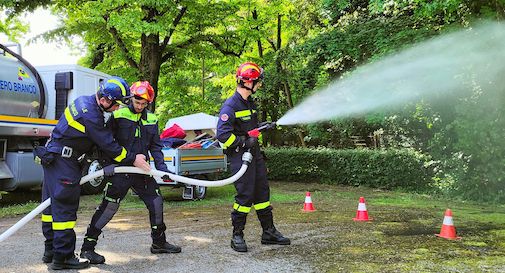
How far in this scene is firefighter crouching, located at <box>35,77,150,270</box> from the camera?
167 inches

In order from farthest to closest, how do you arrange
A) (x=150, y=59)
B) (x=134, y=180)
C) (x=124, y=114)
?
(x=150, y=59) → (x=134, y=180) → (x=124, y=114)

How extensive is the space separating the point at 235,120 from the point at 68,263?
2194mm

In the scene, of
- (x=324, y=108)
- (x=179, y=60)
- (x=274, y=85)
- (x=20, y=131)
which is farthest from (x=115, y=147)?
(x=274, y=85)

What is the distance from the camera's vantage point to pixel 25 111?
376 inches

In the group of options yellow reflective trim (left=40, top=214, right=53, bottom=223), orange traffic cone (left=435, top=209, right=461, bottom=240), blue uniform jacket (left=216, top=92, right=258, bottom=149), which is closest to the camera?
yellow reflective trim (left=40, top=214, right=53, bottom=223)

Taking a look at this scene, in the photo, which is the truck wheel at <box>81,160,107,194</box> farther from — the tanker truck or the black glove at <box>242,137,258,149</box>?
the black glove at <box>242,137,258,149</box>

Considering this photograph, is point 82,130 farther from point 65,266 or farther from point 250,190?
point 250,190

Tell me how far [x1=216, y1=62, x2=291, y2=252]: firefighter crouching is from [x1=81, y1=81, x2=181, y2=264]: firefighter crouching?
2.36ft

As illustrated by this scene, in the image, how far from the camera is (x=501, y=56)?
9.61 m

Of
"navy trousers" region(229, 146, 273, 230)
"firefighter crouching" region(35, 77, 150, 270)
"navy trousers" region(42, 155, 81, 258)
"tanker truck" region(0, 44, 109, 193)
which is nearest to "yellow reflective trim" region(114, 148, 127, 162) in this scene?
"firefighter crouching" region(35, 77, 150, 270)

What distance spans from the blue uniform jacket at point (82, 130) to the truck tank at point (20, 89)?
551 centimetres

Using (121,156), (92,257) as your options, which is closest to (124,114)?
(121,156)

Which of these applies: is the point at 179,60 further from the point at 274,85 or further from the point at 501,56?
the point at 501,56

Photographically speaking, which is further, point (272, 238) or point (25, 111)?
point (25, 111)
